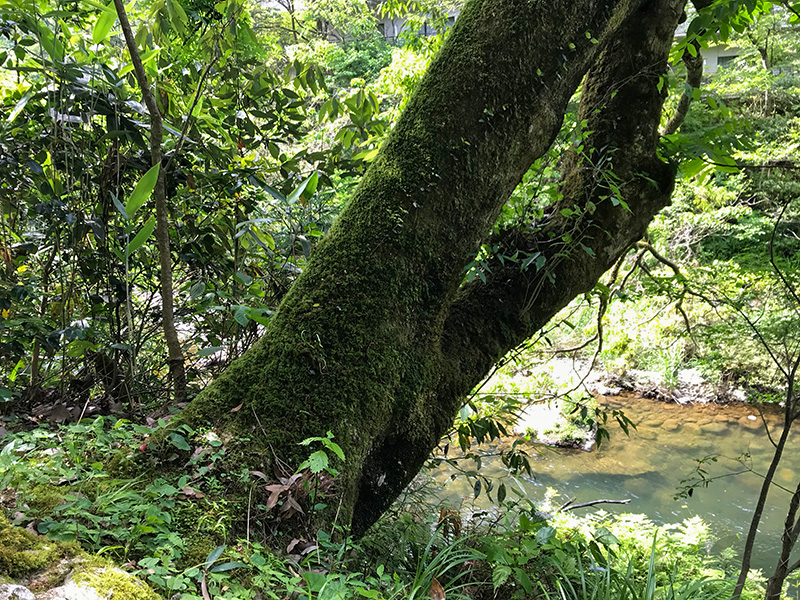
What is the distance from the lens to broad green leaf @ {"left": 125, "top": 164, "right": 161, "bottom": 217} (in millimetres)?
998

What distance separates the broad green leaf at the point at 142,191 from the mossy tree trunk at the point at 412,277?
0.54 metres

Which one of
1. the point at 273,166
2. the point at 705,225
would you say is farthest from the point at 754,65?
the point at 273,166

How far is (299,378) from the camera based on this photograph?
4.42 feet

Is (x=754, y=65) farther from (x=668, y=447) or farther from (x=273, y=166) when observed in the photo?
(x=273, y=166)

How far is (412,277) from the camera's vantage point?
151 centimetres

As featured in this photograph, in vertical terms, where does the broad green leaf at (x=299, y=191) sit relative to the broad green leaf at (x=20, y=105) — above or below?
below

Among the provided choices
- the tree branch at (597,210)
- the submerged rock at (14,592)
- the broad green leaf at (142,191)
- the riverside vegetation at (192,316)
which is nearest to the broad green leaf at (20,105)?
the riverside vegetation at (192,316)

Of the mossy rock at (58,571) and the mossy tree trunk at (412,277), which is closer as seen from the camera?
the mossy rock at (58,571)

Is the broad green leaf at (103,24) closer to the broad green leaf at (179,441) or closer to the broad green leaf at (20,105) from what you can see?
the broad green leaf at (20,105)

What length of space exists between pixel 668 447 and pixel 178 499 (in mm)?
7299

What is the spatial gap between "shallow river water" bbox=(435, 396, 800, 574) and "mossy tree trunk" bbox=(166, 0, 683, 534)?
309 cm

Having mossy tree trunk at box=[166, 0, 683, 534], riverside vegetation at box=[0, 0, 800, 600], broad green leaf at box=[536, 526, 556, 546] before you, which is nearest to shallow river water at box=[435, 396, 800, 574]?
riverside vegetation at box=[0, 0, 800, 600]

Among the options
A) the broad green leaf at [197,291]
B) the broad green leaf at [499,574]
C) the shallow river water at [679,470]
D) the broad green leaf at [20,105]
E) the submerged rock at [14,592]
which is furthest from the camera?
the shallow river water at [679,470]

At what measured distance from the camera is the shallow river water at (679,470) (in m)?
5.14
